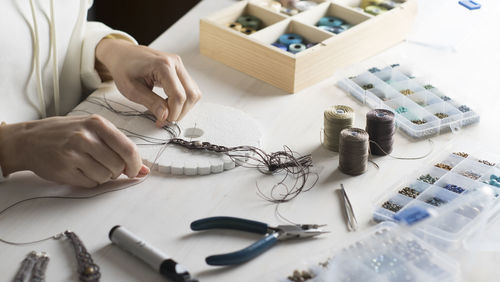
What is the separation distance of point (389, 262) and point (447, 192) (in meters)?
0.23

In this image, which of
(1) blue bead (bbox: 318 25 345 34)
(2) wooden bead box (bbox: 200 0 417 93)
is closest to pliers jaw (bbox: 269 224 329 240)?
(2) wooden bead box (bbox: 200 0 417 93)

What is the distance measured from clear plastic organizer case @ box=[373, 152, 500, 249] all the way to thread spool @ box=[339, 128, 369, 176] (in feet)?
0.25

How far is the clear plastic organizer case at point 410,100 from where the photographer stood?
48.3 inches

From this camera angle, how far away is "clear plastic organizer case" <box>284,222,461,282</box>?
843 mm

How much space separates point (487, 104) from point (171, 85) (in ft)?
2.24

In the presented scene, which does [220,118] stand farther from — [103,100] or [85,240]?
[85,240]

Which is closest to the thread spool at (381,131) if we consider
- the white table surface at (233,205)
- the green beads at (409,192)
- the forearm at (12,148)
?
the white table surface at (233,205)

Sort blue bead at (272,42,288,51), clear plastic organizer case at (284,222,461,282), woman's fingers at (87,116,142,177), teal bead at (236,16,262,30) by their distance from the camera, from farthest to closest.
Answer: teal bead at (236,16,262,30) < blue bead at (272,42,288,51) < woman's fingers at (87,116,142,177) < clear plastic organizer case at (284,222,461,282)

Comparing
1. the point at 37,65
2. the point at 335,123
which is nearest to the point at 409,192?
the point at 335,123

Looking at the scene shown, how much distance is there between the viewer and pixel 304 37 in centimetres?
151

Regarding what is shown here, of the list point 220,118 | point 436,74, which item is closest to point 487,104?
point 436,74

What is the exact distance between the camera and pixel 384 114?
44.7 inches

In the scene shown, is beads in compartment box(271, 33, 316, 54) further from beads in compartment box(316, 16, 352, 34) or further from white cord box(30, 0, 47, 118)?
white cord box(30, 0, 47, 118)

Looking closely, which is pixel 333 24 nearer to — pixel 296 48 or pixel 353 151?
pixel 296 48
